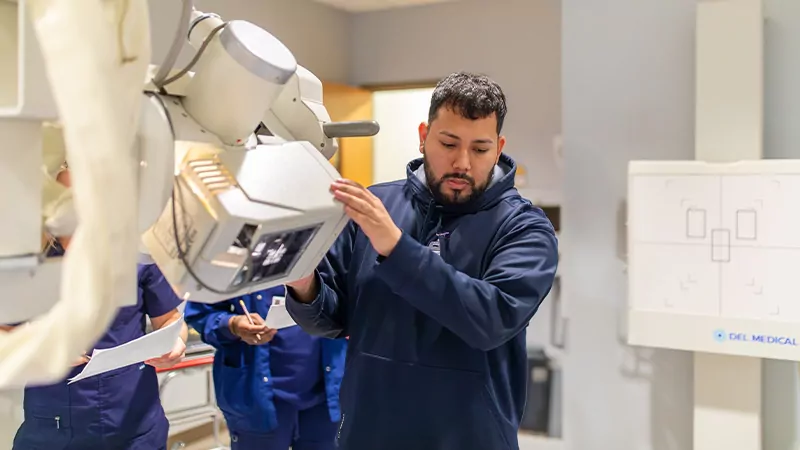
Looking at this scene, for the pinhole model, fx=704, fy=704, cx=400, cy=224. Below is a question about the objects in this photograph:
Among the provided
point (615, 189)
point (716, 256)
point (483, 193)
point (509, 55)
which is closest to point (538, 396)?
point (615, 189)

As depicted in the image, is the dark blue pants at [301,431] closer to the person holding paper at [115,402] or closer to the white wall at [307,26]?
the person holding paper at [115,402]

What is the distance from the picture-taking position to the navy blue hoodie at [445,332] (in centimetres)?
137

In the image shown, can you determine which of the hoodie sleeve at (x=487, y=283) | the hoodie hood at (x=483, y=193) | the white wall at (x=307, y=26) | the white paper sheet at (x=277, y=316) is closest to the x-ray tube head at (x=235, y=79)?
the hoodie sleeve at (x=487, y=283)

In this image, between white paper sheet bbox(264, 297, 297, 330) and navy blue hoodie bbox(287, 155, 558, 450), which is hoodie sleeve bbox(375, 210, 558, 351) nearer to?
navy blue hoodie bbox(287, 155, 558, 450)

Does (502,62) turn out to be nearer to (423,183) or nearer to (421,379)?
(423,183)

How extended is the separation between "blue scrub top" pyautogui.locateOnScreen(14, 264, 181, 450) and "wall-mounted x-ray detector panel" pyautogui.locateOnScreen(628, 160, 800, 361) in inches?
60.9

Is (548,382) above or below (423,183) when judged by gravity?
below

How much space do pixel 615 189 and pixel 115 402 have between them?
73.7 inches

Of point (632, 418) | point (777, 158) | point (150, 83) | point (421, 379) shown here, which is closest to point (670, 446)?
point (632, 418)

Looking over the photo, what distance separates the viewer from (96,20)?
556mm

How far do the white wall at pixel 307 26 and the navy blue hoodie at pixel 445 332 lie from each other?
248 cm

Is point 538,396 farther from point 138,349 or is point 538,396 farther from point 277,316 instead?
point 138,349

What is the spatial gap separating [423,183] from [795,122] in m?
1.58

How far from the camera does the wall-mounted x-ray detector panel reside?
2221 millimetres
